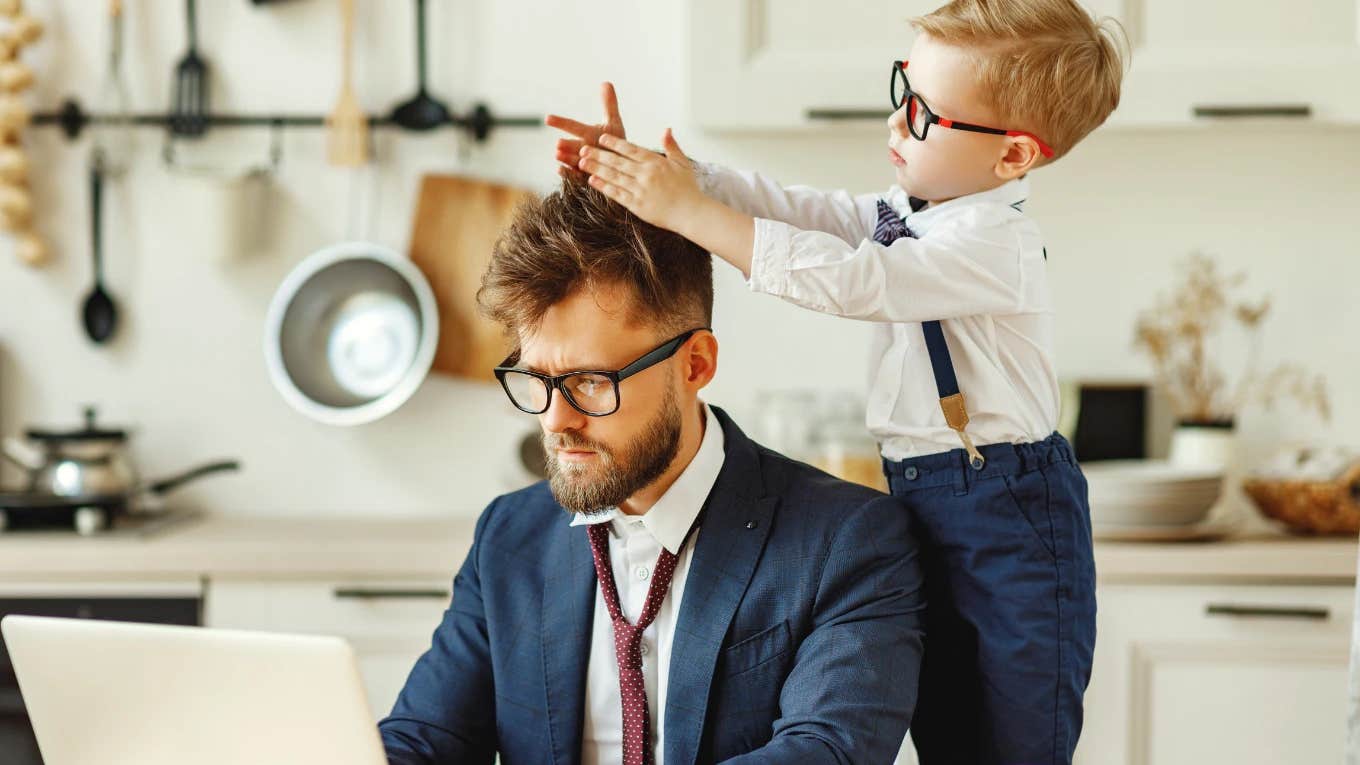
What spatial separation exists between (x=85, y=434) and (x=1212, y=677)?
6.99ft

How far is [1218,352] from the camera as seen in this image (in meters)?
2.89

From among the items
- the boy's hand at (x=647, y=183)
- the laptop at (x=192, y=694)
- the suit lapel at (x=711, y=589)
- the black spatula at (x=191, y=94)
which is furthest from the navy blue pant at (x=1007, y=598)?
the black spatula at (x=191, y=94)

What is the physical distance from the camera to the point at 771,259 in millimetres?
1354

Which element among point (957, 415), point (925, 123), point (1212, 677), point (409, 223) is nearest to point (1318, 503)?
point (1212, 677)

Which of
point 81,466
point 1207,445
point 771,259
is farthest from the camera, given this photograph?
point 1207,445

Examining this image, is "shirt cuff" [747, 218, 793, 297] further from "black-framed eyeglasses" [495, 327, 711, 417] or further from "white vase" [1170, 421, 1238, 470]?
"white vase" [1170, 421, 1238, 470]

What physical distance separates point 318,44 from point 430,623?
4.19ft

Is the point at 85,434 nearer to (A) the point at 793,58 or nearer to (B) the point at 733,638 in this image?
(A) the point at 793,58

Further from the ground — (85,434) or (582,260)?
(582,260)

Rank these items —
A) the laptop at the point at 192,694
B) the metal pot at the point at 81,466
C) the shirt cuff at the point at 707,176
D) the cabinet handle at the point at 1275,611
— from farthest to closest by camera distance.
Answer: the metal pot at the point at 81,466
the cabinet handle at the point at 1275,611
the shirt cuff at the point at 707,176
the laptop at the point at 192,694

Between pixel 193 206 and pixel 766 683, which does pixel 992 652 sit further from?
pixel 193 206

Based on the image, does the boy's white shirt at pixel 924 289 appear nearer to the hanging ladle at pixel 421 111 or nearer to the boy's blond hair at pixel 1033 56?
the boy's blond hair at pixel 1033 56

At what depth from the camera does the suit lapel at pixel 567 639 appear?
149 centimetres

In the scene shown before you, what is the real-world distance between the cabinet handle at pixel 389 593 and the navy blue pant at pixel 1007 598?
46.3 inches
